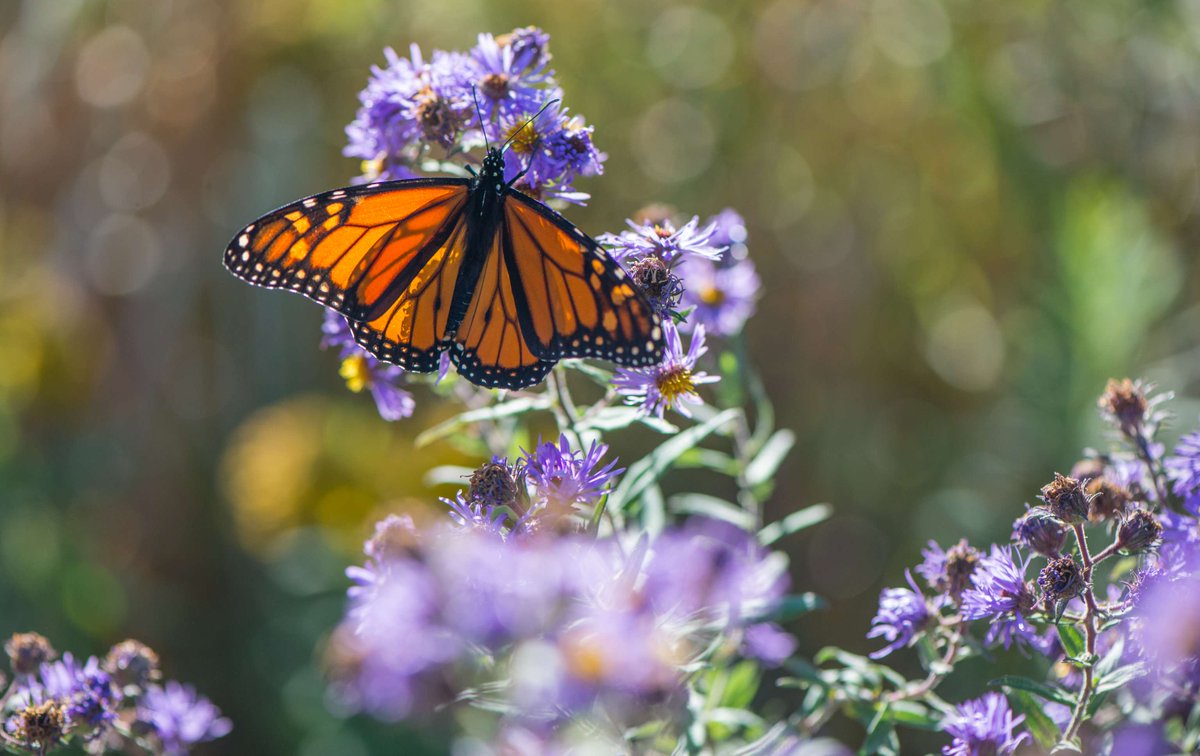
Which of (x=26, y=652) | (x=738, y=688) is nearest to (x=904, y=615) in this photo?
(x=738, y=688)

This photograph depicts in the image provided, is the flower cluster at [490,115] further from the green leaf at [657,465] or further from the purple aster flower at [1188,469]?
the purple aster flower at [1188,469]

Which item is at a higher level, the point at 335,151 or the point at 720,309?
the point at 335,151

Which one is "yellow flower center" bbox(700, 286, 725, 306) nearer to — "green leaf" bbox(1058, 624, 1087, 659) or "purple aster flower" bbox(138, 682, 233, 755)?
"green leaf" bbox(1058, 624, 1087, 659)

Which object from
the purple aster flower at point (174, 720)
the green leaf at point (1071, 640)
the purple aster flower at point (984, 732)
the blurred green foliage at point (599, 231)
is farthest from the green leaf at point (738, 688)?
the blurred green foliage at point (599, 231)

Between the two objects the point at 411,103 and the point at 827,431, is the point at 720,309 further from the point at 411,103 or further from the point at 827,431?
the point at 827,431

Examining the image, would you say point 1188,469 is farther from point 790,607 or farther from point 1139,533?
point 790,607

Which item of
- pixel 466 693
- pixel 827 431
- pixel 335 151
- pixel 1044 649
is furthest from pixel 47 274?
pixel 1044 649

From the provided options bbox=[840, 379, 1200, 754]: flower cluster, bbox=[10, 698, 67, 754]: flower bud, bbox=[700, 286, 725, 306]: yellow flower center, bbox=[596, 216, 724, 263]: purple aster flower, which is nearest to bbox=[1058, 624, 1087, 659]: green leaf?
bbox=[840, 379, 1200, 754]: flower cluster
